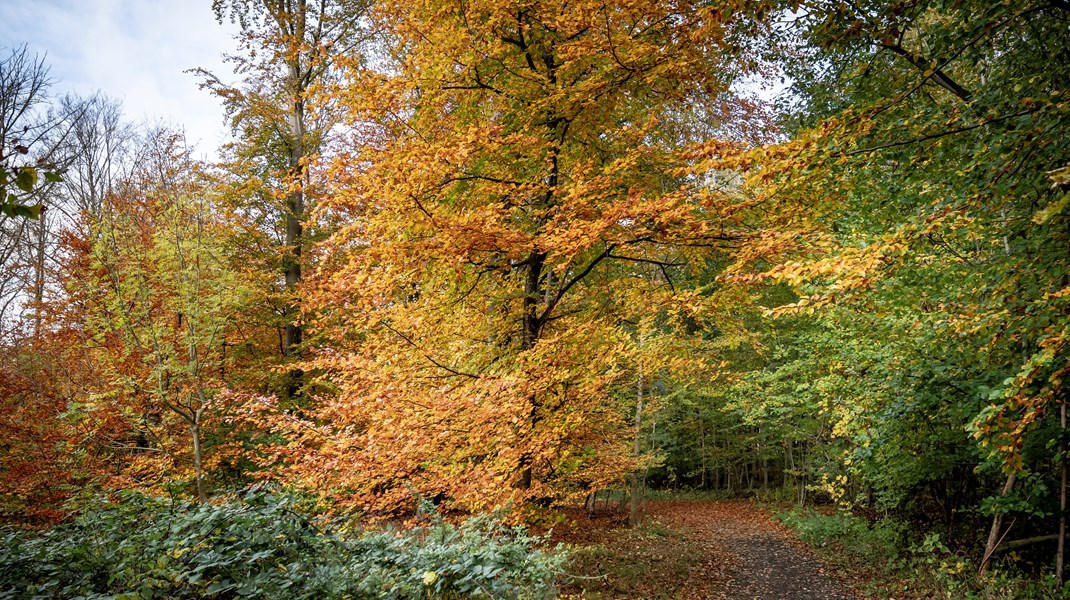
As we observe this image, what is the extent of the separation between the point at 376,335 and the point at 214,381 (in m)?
4.48

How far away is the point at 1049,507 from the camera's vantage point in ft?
22.2

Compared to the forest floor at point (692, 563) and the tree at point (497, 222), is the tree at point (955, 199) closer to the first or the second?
the tree at point (497, 222)

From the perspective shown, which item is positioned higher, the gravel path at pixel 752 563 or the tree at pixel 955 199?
the tree at pixel 955 199

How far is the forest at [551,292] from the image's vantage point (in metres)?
3.93

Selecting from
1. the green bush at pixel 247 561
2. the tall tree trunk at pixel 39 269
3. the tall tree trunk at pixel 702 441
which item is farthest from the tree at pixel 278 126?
the tall tree trunk at pixel 702 441

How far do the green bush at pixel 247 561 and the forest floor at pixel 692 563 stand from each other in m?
2.59

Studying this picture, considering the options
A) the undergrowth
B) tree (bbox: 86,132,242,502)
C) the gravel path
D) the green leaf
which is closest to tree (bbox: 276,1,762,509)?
the green leaf

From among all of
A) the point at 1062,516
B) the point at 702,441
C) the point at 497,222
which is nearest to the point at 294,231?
the point at 497,222

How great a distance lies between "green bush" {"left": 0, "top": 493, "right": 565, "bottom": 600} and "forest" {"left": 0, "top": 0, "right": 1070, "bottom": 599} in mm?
29

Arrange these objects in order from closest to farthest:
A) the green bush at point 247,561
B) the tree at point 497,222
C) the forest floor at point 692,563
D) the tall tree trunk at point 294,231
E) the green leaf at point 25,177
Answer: the green leaf at point 25,177
the green bush at point 247,561
the tree at point 497,222
the forest floor at point 692,563
the tall tree trunk at point 294,231

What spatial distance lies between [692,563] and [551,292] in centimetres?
747

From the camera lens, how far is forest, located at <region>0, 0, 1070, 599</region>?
3.93m

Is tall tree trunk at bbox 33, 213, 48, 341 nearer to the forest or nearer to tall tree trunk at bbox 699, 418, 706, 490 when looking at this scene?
the forest

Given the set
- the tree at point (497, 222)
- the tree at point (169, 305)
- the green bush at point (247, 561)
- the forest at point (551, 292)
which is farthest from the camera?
the tree at point (169, 305)
